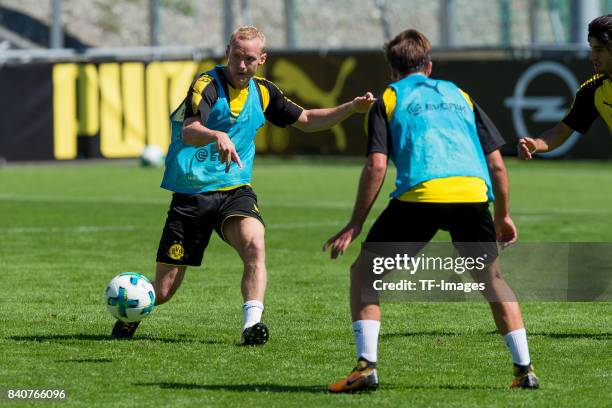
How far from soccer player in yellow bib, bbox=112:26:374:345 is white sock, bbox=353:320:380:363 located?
1934 millimetres

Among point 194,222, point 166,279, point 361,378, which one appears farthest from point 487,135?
point 166,279

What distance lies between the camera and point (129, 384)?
7.65m

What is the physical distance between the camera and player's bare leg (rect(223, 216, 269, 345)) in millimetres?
9031

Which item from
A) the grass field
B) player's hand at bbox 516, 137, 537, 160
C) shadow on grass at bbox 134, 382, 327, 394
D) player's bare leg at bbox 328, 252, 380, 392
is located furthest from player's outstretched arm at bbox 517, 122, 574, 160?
shadow on grass at bbox 134, 382, 327, 394

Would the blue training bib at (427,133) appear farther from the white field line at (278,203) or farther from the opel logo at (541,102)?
the opel logo at (541,102)

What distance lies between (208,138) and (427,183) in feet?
5.91

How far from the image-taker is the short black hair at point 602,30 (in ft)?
28.4

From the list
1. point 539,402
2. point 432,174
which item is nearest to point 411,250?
point 432,174

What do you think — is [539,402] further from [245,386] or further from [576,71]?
[576,71]

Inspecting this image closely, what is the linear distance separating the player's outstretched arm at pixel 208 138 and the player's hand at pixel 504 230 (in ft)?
5.45

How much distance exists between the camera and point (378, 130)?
706 cm

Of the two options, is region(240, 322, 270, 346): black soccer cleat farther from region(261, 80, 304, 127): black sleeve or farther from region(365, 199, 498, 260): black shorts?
region(365, 199, 498, 260): black shorts

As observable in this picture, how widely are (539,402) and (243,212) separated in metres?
2.85

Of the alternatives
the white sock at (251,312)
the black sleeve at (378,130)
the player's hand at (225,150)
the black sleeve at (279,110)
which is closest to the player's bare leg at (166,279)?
the white sock at (251,312)
